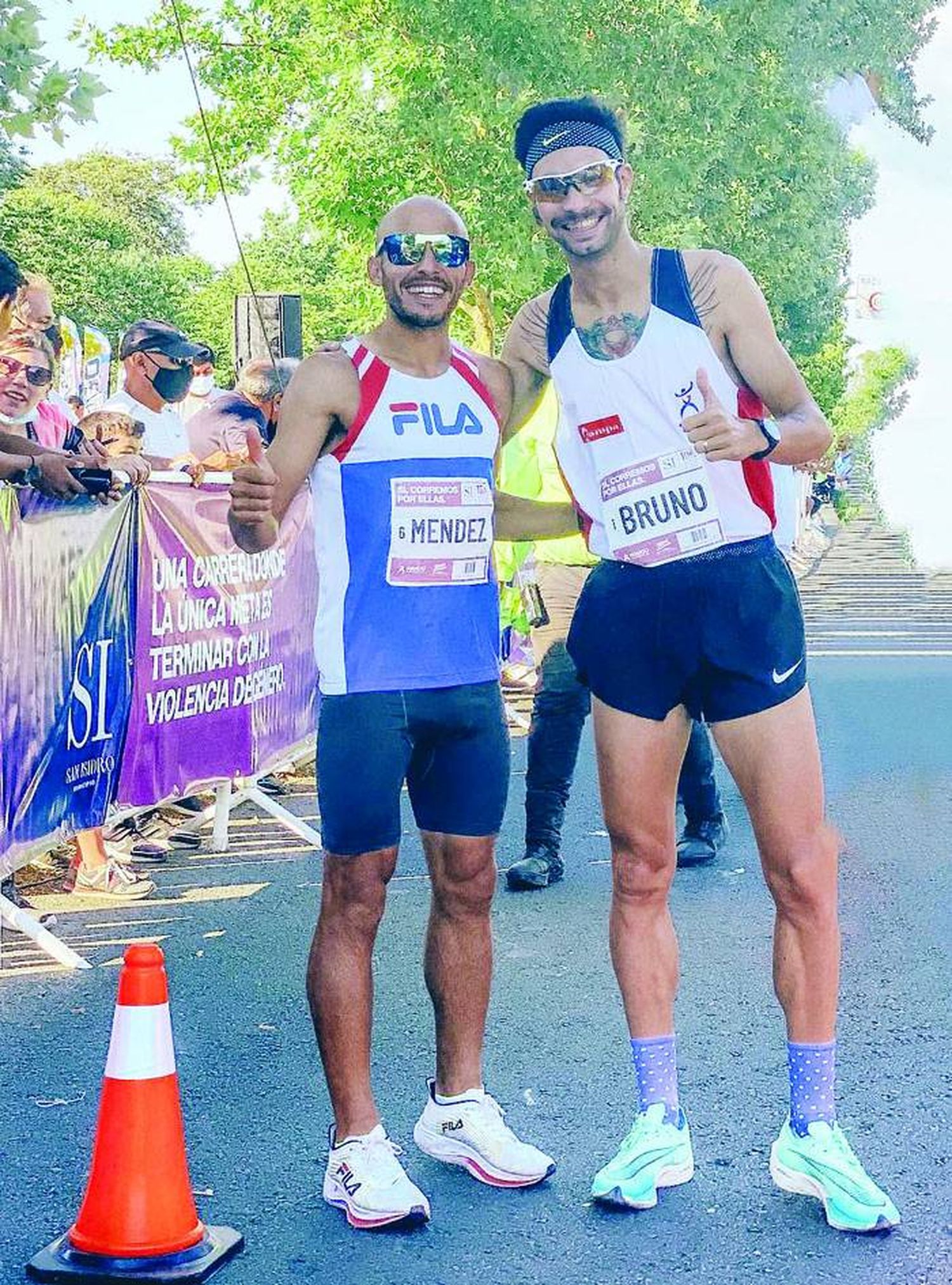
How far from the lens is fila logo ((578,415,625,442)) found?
13.8ft

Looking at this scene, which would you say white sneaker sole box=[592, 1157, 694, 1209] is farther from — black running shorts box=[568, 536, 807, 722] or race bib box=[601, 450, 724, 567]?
race bib box=[601, 450, 724, 567]

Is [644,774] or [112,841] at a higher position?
→ [644,774]

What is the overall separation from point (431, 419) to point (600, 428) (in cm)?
37

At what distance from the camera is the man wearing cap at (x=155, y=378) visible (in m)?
9.13

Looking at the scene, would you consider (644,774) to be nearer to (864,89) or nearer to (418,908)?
(418,908)

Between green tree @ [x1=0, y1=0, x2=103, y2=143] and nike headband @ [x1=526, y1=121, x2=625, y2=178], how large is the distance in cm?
288

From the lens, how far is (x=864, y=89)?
108 feet

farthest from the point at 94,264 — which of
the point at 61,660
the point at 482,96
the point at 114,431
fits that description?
the point at 61,660

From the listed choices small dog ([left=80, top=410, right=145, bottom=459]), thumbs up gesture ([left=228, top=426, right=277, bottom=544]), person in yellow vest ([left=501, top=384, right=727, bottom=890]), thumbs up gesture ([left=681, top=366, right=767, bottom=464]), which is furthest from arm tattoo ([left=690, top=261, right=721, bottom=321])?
small dog ([left=80, top=410, right=145, bottom=459])

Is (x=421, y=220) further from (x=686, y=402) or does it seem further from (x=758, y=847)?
(x=758, y=847)

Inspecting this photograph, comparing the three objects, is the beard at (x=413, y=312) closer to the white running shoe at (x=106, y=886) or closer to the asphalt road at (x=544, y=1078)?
the asphalt road at (x=544, y=1078)

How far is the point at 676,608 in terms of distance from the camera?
164 inches

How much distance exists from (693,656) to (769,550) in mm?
304

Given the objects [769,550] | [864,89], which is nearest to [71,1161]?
[769,550]
